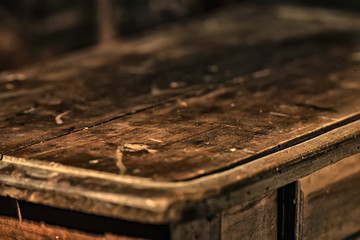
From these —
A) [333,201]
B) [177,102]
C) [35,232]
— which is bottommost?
[333,201]

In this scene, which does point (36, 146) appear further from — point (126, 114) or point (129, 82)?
point (129, 82)

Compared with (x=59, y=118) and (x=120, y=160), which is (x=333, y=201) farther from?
(x=59, y=118)

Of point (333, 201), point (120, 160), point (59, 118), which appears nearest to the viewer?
point (120, 160)

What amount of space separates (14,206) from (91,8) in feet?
6.36

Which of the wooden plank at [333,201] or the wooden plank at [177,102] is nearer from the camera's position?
the wooden plank at [177,102]

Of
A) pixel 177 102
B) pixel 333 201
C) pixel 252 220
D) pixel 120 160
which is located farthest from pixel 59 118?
pixel 333 201

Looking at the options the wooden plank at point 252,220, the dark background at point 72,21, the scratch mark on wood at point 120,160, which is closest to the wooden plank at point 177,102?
the scratch mark on wood at point 120,160

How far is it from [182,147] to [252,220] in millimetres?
236

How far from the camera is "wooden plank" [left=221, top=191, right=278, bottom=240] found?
1.35 meters

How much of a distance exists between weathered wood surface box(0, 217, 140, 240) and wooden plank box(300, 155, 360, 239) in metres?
0.53

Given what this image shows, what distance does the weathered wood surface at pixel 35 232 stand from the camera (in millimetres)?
1324

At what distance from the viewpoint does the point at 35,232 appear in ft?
4.59

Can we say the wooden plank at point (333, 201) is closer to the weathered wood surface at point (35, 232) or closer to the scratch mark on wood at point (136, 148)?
the scratch mark on wood at point (136, 148)

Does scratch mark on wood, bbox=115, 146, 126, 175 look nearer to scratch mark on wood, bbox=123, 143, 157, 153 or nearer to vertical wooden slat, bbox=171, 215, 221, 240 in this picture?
scratch mark on wood, bbox=123, 143, 157, 153
